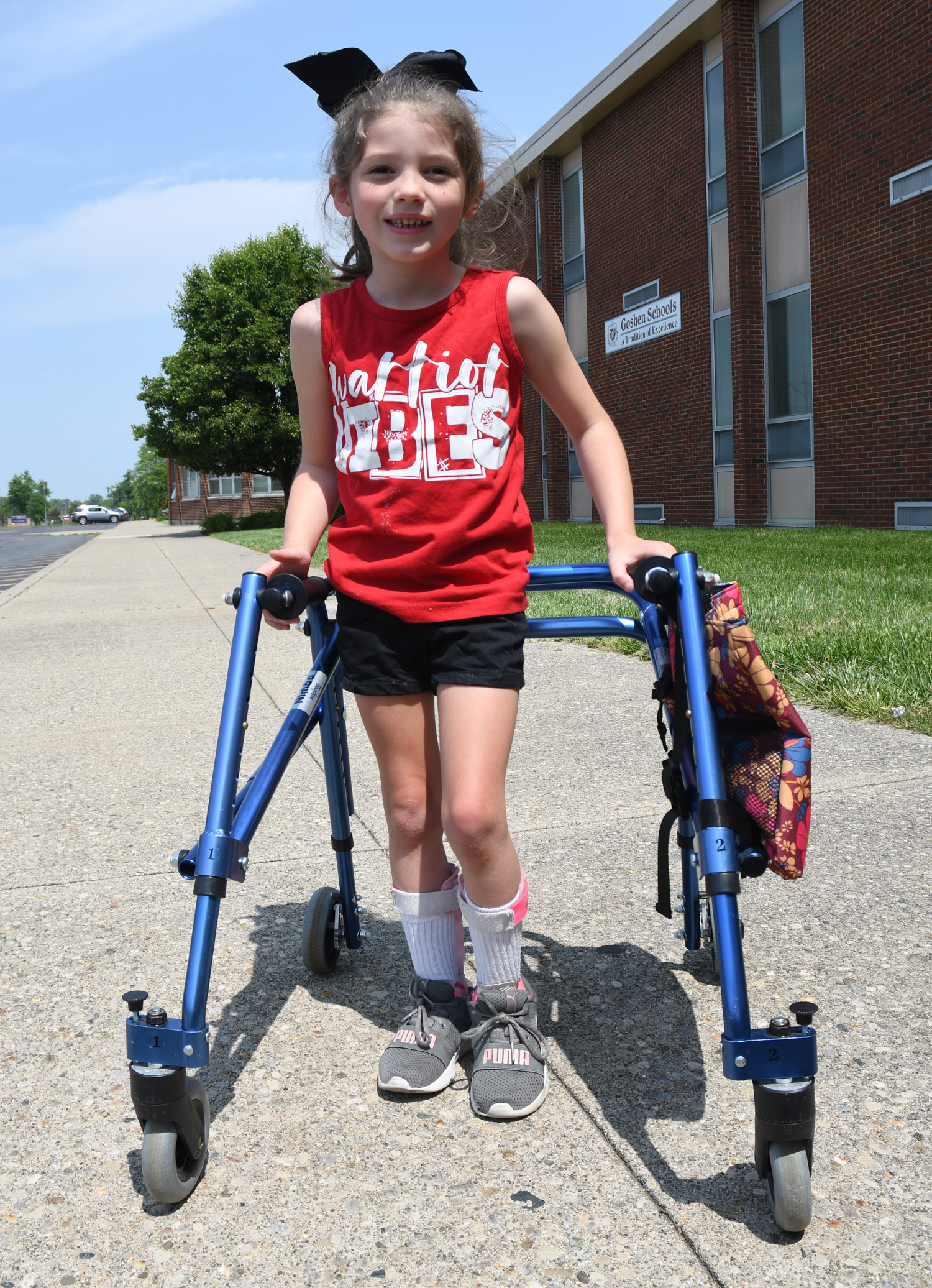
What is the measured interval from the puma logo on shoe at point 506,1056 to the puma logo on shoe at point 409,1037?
0.11 m

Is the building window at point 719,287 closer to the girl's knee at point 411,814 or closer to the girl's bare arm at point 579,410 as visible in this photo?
the girl's bare arm at point 579,410

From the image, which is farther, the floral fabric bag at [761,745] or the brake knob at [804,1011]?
the floral fabric bag at [761,745]

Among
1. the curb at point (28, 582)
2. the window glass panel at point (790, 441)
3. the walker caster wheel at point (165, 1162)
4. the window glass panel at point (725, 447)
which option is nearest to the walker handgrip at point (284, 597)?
the walker caster wheel at point (165, 1162)

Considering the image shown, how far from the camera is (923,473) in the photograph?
12516mm

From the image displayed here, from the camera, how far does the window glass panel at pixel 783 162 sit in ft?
47.2

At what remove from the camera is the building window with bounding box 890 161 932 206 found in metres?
11.9

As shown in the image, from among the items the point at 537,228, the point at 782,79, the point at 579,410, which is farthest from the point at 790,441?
the point at 579,410

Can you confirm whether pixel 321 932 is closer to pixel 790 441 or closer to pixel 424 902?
pixel 424 902

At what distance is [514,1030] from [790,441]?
14023 mm

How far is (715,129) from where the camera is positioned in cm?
1596

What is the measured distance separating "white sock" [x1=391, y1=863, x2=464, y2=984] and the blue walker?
397 mm

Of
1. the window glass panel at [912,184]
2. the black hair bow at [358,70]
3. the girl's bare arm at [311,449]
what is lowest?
the girl's bare arm at [311,449]

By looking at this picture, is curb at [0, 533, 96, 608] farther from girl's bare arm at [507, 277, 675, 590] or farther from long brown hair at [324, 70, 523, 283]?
girl's bare arm at [507, 277, 675, 590]

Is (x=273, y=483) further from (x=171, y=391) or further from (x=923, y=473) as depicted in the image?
(x=923, y=473)
